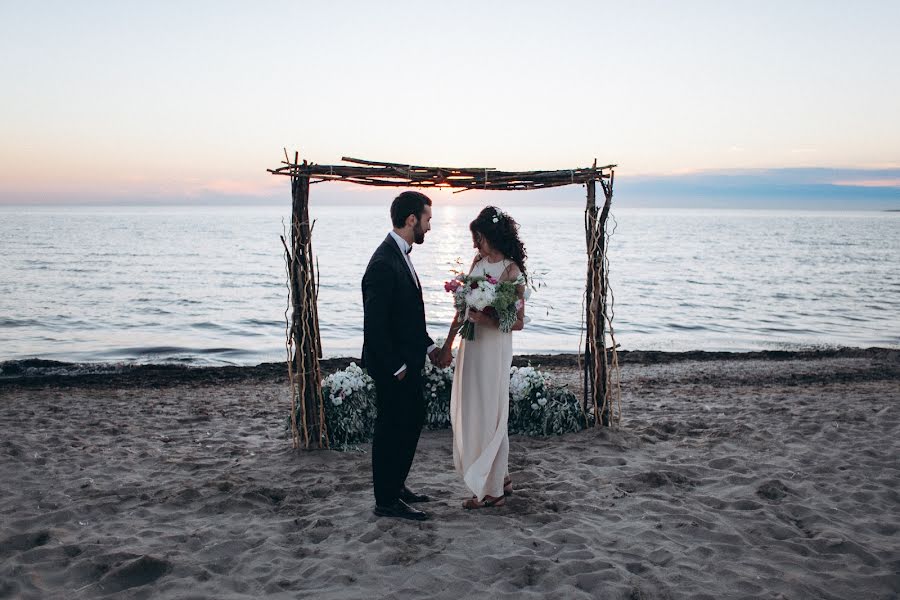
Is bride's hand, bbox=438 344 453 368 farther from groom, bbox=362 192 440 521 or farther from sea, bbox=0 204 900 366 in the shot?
sea, bbox=0 204 900 366

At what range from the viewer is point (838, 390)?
1040 cm

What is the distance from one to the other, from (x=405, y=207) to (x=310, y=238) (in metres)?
1.89

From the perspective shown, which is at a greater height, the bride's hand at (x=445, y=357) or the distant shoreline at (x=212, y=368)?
the bride's hand at (x=445, y=357)

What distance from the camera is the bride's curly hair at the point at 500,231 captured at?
17.7 ft

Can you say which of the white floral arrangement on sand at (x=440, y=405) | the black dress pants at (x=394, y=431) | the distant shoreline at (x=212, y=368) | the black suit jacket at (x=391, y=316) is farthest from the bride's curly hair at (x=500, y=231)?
the distant shoreline at (x=212, y=368)

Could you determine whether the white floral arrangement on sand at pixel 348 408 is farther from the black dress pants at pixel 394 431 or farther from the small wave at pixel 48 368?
the small wave at pixel 48 368

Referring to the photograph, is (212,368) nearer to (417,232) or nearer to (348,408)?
(348,408)

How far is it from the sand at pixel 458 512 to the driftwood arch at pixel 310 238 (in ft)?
1.78

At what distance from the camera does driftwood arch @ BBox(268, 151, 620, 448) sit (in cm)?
653

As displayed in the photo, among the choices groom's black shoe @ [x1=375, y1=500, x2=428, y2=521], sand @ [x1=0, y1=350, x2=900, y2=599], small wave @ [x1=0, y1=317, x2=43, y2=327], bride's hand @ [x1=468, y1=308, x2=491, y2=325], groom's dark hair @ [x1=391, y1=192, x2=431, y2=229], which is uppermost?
groom's dark hair @ [x1=391, y1=192, x2=431, y2=229]

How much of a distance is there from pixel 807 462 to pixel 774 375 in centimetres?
601

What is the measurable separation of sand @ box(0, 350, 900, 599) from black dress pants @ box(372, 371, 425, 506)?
0.99ft

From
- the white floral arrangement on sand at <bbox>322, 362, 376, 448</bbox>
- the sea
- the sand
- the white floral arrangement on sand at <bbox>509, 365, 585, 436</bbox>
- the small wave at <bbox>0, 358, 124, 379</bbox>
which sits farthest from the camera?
the sea

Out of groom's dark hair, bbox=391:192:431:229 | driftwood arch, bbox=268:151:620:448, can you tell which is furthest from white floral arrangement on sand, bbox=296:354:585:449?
groom's dark hair, bbox=391:192:431:229
